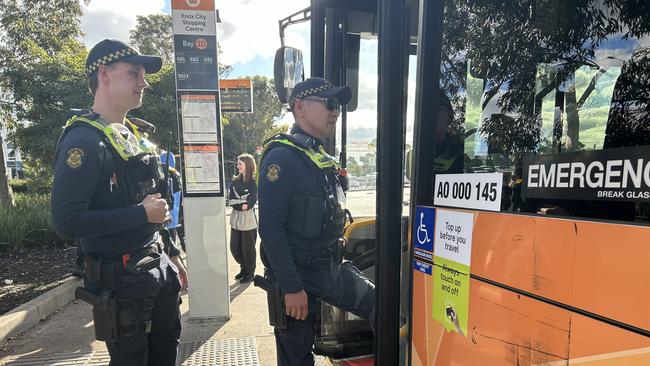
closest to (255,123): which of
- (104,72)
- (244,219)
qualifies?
(244,219)

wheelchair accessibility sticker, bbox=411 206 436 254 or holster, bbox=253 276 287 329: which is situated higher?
wheelchair accessibility sticker, bbox=411 206 436 254

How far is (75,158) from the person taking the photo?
1828mm

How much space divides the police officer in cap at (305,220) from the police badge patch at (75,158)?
840 mm

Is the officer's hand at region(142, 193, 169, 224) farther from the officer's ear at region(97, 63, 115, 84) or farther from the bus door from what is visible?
the bus door

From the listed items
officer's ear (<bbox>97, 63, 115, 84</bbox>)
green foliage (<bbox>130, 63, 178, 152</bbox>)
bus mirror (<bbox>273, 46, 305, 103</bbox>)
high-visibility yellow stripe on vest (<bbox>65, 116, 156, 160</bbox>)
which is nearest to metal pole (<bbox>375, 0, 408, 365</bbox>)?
bus mirror (<bbox>273, 46, 305, 103</bbox>)

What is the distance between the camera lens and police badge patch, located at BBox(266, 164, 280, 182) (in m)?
2.13

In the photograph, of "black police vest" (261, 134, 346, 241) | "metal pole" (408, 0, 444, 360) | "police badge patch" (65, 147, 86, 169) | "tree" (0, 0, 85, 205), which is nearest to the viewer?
"metal pole" (408, 0, 444, 360)

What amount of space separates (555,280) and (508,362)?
0.31m

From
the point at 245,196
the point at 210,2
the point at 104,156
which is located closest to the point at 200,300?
the point at 245,196

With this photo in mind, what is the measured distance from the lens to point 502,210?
114 centimetres

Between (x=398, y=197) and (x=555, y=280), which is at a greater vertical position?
(x=398, y=197)

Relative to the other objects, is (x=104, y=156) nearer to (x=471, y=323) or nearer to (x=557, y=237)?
(x=471, y=323)

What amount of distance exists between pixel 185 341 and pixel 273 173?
2556 millimetres

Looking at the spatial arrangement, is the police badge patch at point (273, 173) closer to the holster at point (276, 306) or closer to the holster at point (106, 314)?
the holster at point (276, 306)
